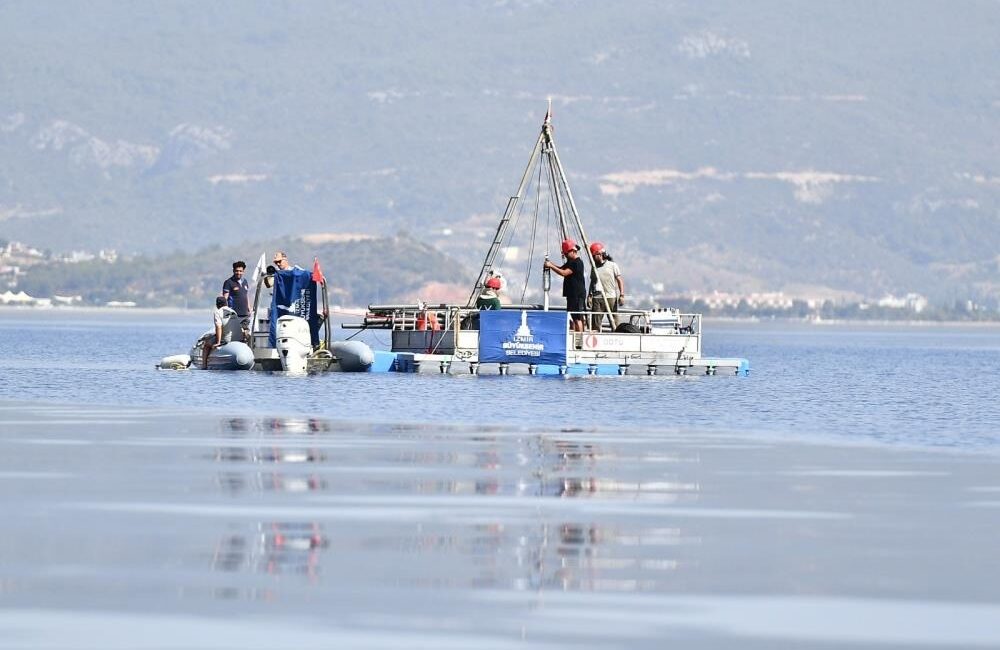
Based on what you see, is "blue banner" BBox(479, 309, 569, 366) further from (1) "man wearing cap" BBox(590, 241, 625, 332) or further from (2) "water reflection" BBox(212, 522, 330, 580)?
(2) "water reflection" BBox(212, 522, 330, 580)

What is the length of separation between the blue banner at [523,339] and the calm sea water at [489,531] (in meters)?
15.0

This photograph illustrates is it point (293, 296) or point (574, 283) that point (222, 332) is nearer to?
point (293, 296)

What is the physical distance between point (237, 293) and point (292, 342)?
75.1 inches

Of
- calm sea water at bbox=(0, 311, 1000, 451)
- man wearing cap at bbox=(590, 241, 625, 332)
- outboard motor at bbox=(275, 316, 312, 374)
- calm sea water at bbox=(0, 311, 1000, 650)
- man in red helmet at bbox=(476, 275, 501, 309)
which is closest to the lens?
calm sea water at bbox=(0, 311, 1000, 650)

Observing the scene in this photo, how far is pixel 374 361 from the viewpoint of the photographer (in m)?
51.2

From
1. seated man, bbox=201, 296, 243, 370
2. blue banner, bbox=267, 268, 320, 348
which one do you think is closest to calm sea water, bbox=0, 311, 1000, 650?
blue banner, bbox=267, 268, 320, 348

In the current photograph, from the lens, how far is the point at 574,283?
1960 inches

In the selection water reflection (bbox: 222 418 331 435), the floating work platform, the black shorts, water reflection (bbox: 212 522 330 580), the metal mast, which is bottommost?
water reflection (bbox: 212 522 330 580)

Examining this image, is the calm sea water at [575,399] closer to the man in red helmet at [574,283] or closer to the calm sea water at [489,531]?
the calm sea water at [489,531]

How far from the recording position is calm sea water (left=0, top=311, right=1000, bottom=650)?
44.4 feet

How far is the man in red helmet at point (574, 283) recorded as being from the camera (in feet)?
161

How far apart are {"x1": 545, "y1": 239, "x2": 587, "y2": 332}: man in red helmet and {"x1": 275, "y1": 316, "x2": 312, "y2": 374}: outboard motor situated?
5.35 meters

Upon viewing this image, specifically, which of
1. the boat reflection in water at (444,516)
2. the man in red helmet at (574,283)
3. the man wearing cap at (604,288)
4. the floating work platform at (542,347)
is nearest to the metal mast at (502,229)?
the floating work platform at (542,347)

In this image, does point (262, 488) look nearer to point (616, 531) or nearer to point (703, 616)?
point (616, 531)
